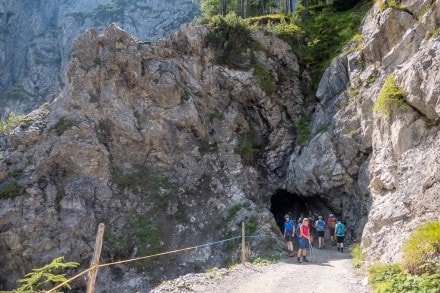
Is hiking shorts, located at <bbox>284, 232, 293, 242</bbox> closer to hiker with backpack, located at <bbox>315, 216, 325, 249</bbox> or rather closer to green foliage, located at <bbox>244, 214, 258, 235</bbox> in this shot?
hiker with backpack, located at <bbox>315, 216, 325, 249</bbox>

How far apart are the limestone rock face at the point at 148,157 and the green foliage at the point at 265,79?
47cm

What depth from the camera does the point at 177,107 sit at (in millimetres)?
25719

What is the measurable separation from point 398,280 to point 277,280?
4147mm

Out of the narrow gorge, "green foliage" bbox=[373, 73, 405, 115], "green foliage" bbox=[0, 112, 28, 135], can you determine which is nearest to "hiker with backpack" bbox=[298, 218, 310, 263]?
the narrow gorge

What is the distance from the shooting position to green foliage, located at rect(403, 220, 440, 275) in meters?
7.73

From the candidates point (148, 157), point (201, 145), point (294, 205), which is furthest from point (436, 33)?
point (148, 157)

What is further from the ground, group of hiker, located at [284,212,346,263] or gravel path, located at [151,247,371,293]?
group of hiker, located at [284,212,346,263]

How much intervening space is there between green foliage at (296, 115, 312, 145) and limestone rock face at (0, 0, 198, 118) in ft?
152

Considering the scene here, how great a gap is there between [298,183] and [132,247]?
442 inches

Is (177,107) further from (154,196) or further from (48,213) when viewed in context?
(48,213)

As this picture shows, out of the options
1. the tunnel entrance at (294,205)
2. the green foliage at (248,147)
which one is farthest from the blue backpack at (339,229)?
the green foliage at (248,147)

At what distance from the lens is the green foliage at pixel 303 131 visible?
24506 mm

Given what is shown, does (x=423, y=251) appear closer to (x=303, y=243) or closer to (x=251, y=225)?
(x=303, y=243)

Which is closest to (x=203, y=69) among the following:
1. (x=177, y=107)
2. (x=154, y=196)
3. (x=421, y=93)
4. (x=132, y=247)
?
(x=177, y=107)
